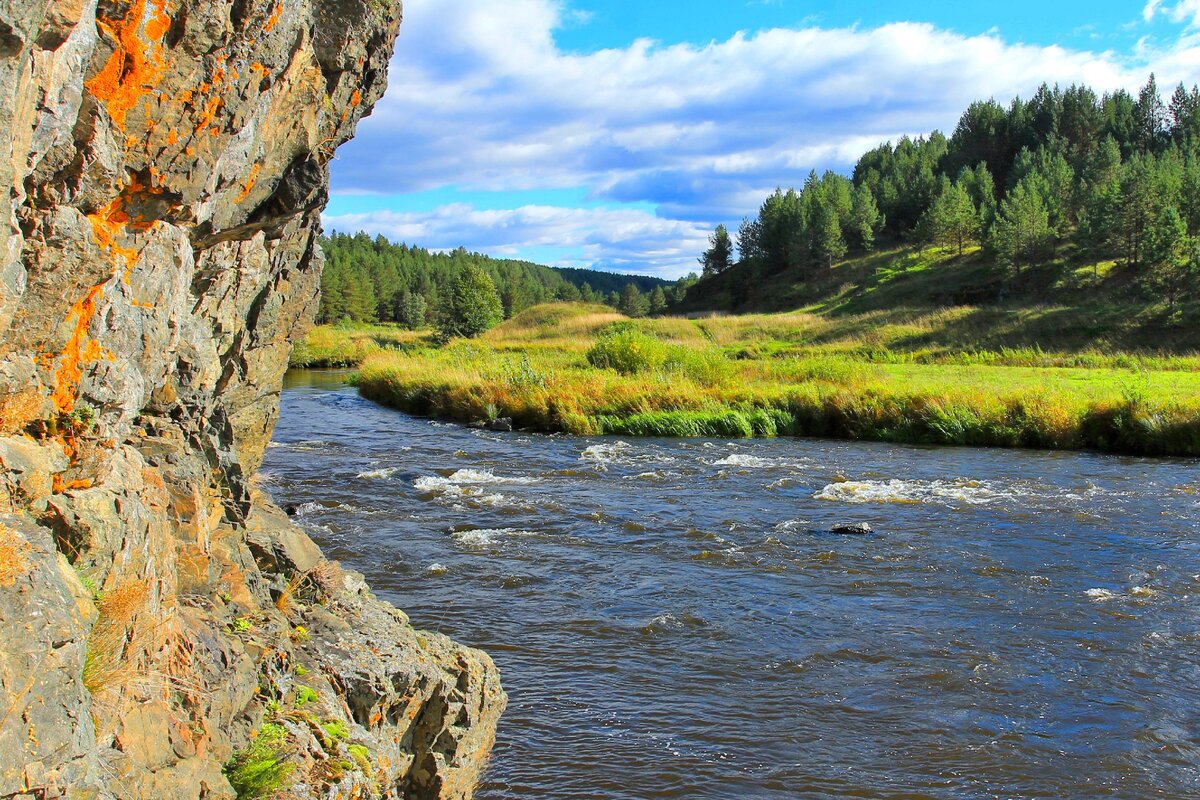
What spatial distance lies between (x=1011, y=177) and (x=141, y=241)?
11936cm

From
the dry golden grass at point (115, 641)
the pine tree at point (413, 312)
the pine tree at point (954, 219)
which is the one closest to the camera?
the dry golden grass at point (115, 641)

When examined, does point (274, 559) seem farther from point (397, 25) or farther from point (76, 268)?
point (397, 25)

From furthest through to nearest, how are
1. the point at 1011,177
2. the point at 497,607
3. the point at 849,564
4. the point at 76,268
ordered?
the point at 1011,177
the point at 849,564
the point at 497,607
the point at 76,268

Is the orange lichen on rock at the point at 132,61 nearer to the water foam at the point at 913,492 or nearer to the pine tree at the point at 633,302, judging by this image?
the water foam at the point at 913,492

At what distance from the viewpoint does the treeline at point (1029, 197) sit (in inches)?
2709

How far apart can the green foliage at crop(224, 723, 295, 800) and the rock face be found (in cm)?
2

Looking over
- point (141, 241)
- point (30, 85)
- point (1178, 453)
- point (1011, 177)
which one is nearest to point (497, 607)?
point (141, 241)

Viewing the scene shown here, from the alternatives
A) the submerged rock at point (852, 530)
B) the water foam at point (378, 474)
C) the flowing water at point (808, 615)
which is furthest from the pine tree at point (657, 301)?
the submerged rock at point (852, 530)

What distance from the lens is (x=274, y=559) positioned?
626 cm

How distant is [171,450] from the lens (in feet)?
16.7

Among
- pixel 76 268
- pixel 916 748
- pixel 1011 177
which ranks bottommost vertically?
pixel 916 748

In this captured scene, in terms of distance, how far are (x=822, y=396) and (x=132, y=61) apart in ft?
78.0

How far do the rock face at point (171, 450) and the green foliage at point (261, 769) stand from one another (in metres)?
0.02

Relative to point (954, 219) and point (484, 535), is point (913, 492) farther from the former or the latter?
point (954, 219)
